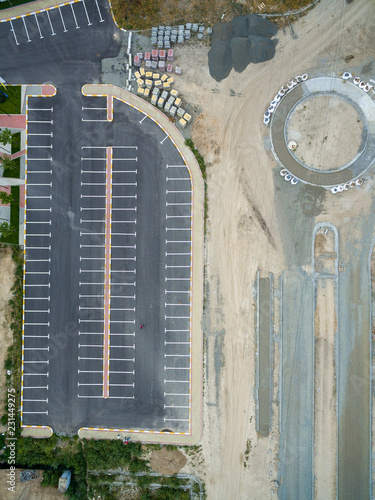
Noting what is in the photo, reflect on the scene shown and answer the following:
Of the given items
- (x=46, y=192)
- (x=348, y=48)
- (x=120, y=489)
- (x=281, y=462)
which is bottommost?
(x=120, y=489)

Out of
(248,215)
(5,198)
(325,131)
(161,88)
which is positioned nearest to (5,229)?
(5,198)

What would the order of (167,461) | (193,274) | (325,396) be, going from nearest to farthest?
(325,396)
(167,461)
(193,274)

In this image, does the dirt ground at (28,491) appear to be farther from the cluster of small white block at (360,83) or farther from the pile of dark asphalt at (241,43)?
the cluster of small white block at (360,83)

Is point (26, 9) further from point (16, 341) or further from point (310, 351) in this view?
point (310, 351)

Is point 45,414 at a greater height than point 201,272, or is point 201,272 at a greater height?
point 201,272

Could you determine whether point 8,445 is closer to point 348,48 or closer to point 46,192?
point 46,192

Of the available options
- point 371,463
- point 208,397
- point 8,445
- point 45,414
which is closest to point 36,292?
point 45,414

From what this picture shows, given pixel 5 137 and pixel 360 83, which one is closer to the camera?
pixel 5 137
